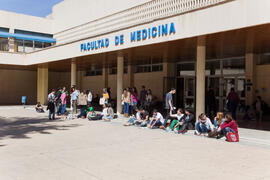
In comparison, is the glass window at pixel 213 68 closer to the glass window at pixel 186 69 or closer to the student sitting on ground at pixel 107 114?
the glass window at pixel 186 69

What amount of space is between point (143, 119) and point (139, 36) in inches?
148

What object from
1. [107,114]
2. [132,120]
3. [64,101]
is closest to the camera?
[132,120]

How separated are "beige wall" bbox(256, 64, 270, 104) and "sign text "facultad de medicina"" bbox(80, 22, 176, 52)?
23.5ft

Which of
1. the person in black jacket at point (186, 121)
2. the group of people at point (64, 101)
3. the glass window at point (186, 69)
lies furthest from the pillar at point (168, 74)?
the person in black jacket at point (186, 121)

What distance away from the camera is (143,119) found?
40.1 feet

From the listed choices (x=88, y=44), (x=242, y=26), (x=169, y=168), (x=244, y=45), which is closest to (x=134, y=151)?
(x=169, y=168)

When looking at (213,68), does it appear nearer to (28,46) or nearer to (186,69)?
(186,69)

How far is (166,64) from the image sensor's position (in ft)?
67.2

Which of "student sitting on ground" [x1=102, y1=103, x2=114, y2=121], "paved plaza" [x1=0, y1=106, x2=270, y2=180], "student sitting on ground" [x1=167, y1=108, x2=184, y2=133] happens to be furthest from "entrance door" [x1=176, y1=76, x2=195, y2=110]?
"paved plaza" [x1=0, y1=106, x2=270, y2=180]

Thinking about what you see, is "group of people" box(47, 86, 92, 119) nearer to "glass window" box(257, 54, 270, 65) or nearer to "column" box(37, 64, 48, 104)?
"glass window" box(257, 54, 270, 65)

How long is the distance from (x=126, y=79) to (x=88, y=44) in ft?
26.8

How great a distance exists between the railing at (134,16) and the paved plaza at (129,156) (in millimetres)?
5892

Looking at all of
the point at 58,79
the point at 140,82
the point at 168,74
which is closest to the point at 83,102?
the point at 168,74

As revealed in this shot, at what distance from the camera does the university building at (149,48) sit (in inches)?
402
